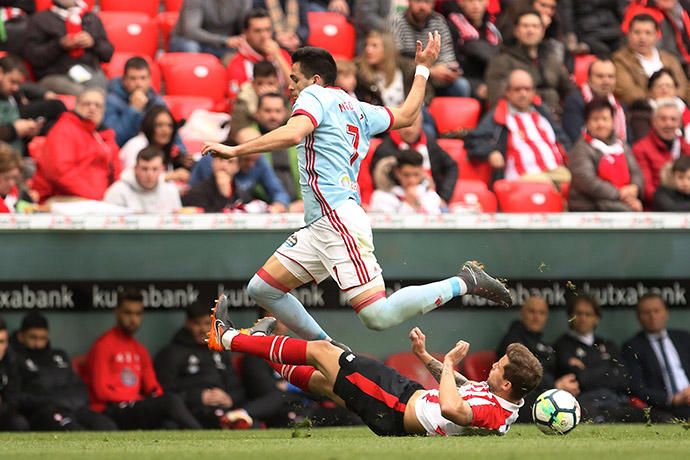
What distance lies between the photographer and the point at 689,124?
14.1 metres

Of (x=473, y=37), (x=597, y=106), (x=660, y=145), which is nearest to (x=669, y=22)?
(x=473, y=37)

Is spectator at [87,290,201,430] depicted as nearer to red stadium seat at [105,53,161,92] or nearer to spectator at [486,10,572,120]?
red stadium seat at [105,53,161,92]

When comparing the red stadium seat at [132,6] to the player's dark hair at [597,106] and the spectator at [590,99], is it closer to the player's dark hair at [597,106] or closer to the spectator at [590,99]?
the spectator at [590,99]

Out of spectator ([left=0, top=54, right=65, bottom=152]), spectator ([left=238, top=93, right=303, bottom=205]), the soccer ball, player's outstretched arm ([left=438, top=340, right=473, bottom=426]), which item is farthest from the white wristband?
spectator ([left=0, top=54, right=65, bottom=152])

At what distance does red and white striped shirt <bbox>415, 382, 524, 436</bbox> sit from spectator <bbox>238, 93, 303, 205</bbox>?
4554 millimetres

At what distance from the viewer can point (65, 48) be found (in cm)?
1328

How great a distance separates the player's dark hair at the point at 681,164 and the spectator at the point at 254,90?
372cm

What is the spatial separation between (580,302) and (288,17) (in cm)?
443

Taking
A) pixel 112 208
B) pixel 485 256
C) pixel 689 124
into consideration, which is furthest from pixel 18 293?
pixel 689 124

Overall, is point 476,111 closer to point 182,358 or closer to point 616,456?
point 182,358

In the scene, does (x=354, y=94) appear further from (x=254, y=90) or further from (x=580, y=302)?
(x=580, y=302)

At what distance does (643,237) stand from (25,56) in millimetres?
5977

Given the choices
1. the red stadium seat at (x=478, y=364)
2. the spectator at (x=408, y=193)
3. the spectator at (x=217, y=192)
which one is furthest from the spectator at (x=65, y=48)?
the red stadium seat at (x=478, y=364)

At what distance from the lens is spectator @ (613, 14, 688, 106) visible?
14609 millimetres
